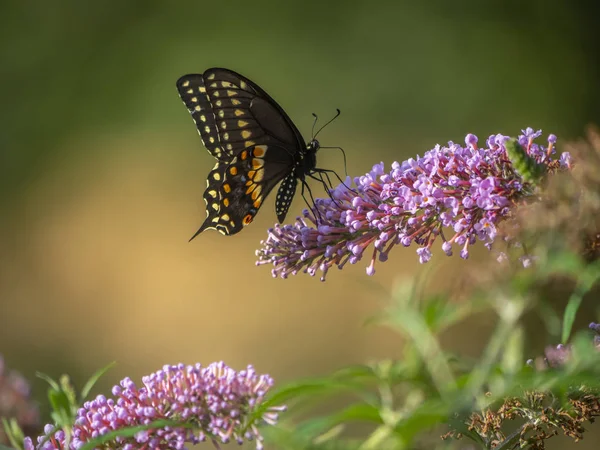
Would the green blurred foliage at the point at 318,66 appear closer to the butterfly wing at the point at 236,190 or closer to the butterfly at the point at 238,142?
the butterfly at the point at 238,142

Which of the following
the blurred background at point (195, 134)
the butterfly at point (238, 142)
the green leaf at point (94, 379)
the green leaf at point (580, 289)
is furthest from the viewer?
the blurred background at point (195, 134)

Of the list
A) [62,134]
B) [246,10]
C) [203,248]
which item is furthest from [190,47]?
[203,248]

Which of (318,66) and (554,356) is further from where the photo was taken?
(318,66)

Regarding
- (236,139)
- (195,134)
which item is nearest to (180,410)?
(236,139)

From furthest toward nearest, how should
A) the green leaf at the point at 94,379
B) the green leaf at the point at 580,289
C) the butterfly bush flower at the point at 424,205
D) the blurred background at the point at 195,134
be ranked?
the blurred background at the point at 195,134, the butterfly bush flower at the point at 424,205, the green leaf at the point at 94,379, the green leaf at the point at 580,289

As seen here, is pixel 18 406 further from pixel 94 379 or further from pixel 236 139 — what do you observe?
pixel 236 139

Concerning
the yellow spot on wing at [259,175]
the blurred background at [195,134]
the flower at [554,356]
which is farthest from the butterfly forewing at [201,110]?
the blurred background at [195,134]

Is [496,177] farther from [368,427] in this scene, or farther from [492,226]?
[368,427]
